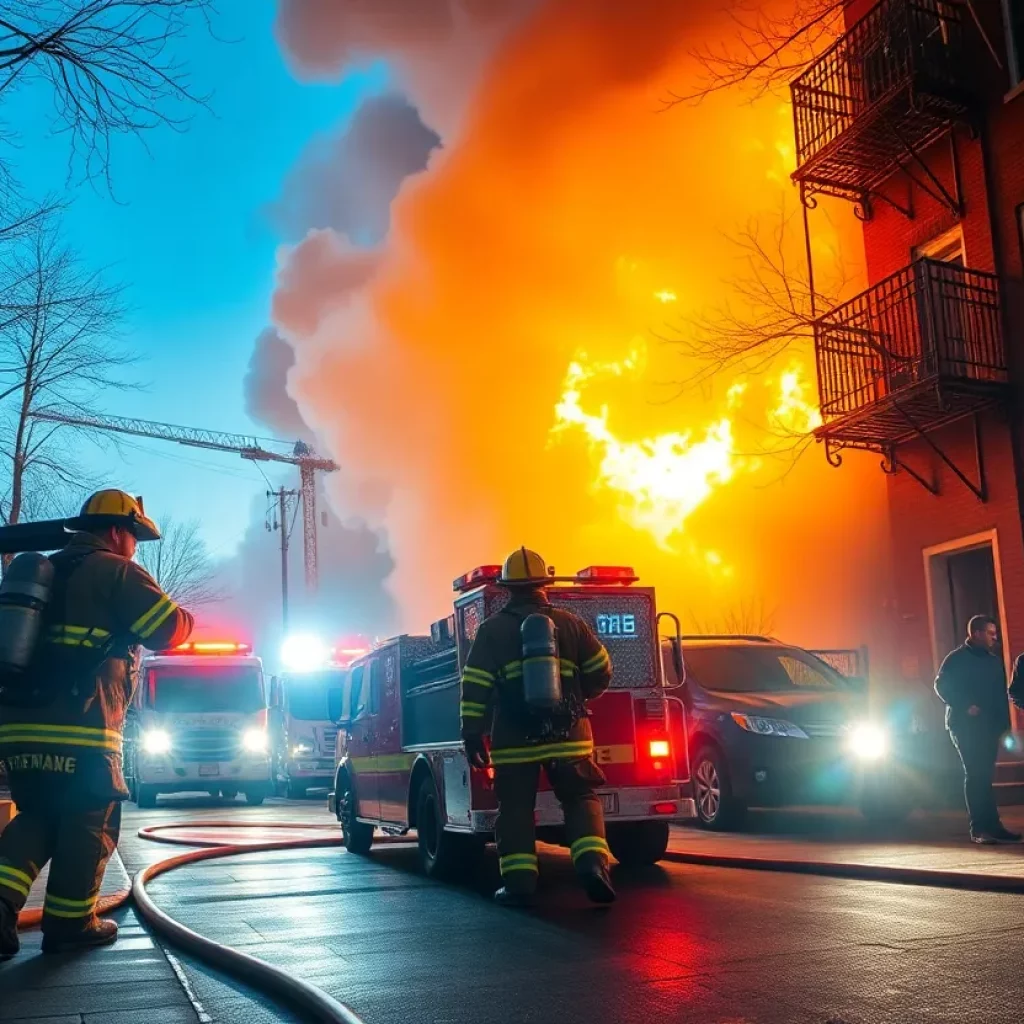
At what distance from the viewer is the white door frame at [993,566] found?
47.5 feet

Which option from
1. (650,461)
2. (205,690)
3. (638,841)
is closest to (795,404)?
(650,461)

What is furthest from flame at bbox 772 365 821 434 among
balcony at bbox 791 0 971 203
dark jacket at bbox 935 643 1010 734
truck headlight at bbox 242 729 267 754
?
dark jacket at bbox 935 643 1010 734

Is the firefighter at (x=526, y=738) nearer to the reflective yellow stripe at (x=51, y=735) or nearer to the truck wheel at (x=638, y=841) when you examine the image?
the truck wheel at (x=638, y=841)

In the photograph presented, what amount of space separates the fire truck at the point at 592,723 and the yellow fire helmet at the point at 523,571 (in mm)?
1024

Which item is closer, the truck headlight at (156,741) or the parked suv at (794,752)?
the parked suv at (794,752)

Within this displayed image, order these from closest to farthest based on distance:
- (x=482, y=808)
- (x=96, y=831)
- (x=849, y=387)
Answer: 1. (x=96, y=831)
2. (x=482, y=808)
3. (x=849, y=387)

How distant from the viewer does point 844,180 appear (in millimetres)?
17188

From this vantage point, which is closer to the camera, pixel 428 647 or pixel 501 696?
pixel 501 696

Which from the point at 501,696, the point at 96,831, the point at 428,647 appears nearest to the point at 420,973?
the point at 96,831

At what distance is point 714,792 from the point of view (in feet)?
38.8

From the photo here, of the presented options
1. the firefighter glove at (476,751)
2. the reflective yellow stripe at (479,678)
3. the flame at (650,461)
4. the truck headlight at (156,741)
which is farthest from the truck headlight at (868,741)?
the truck headlight at (156,741)

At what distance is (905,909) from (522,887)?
2009mm

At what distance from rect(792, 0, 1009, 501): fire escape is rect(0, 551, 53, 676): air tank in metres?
10.9

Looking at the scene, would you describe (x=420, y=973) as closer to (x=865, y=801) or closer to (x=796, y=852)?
(x=796, y=852)
